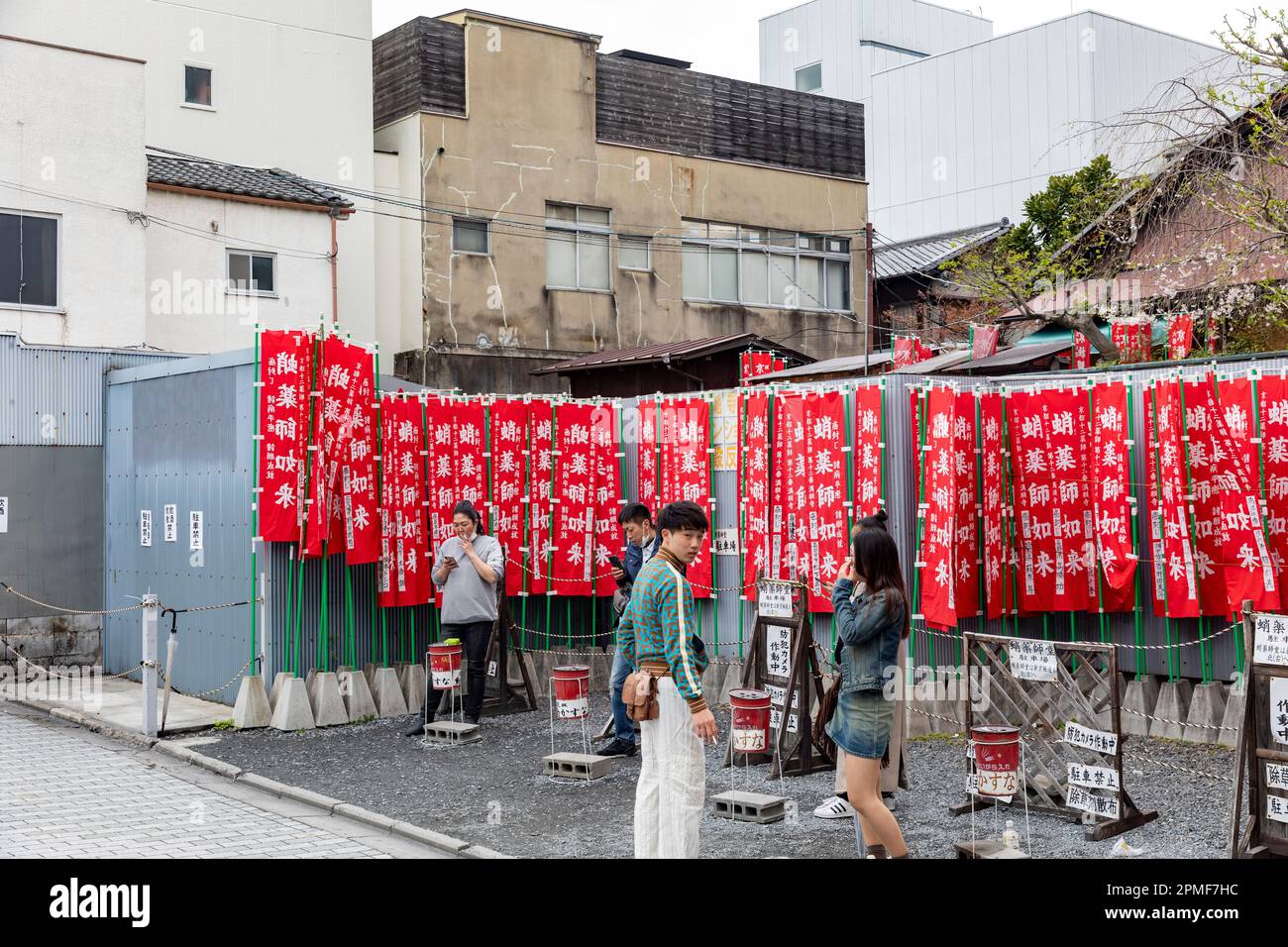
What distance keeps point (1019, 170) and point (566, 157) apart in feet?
52.6

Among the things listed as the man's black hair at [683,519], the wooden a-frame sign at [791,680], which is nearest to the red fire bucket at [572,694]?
the wooden a-frame sign at [791,680]

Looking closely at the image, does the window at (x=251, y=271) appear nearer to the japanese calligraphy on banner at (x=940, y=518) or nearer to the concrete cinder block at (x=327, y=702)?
the concrete cinder block at (x=327, y=702)

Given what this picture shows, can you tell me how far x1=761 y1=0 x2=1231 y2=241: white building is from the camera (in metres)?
36.3

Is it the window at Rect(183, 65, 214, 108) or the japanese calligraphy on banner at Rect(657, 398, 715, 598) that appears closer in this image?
the japanese calligraphy on banner at Rect(657, 398, 715, 598)

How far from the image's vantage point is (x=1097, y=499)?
38.6 feet

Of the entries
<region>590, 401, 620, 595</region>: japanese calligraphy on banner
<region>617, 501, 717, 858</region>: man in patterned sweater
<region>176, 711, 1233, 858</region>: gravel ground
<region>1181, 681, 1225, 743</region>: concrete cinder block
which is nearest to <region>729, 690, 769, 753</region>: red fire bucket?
<region>176, 711, 1233, 858</region>: gravel ground

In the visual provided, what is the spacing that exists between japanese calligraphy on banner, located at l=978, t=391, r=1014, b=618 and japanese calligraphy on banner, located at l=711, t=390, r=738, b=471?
2895 mm

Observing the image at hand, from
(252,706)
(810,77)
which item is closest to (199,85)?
(252,706)

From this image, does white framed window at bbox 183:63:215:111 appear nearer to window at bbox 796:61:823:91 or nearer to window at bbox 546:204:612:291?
window at bbox 546:204:612:291

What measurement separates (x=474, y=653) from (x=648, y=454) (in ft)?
11.8

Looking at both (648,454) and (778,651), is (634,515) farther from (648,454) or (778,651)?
(648,454)

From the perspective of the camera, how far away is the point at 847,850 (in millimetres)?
8258

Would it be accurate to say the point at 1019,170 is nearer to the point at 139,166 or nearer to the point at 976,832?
the point at 139,166
